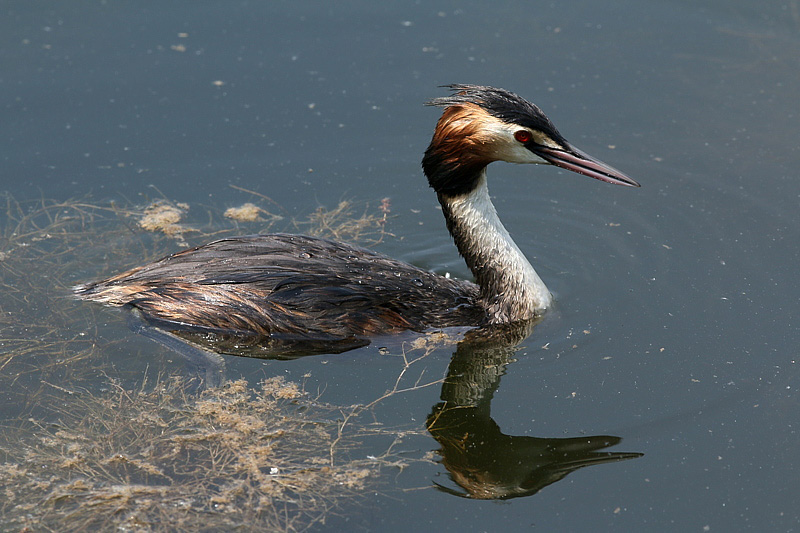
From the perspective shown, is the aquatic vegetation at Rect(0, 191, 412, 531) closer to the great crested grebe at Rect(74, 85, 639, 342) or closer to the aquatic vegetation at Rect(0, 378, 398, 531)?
the aquatic vegetation at Rect(0, 378, 398, 531)

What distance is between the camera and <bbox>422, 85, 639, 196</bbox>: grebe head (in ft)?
21.1

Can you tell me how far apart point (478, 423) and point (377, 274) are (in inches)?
48.2

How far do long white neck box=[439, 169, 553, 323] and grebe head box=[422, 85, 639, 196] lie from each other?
0.41 m

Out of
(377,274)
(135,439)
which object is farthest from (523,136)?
(135,439)

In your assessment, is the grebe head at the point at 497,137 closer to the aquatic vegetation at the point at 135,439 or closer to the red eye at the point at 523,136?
Answer: the red eye at the point at 523,136

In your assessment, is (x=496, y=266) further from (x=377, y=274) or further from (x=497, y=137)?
(x=497, y=137)

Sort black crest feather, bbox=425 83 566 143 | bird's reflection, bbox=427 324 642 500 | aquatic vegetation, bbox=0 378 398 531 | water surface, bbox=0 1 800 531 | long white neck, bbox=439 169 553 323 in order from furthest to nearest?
1. long white neck, bbox=439 169 553 323
2. black crest feather, bbox=425 83 566 143
3. water surface, bbox=0 1 800 531
4. bird's reflection, bbox=427 324 642 500
5. aquatic vegetation, bbox=0 378 398 531

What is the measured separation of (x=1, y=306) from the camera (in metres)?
7.12

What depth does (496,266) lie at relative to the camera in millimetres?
6977

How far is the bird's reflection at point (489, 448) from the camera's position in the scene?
5742 millimetres

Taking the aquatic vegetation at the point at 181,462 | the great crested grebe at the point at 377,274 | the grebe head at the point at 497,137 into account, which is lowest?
the aquatic vegetation at the point at 181,462

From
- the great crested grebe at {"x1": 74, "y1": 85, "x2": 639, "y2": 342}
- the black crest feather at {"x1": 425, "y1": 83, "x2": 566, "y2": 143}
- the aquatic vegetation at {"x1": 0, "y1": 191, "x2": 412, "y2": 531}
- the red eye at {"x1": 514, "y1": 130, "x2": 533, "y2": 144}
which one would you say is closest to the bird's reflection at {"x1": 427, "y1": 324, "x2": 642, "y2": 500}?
the aquatic vegetation at {"x1": 0, "y1": 191, "x2": 412, "y2": 531}

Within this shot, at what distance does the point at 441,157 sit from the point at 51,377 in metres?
2.94

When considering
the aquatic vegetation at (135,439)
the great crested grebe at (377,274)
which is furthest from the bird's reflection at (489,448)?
the great crested grebe at (377,274)
